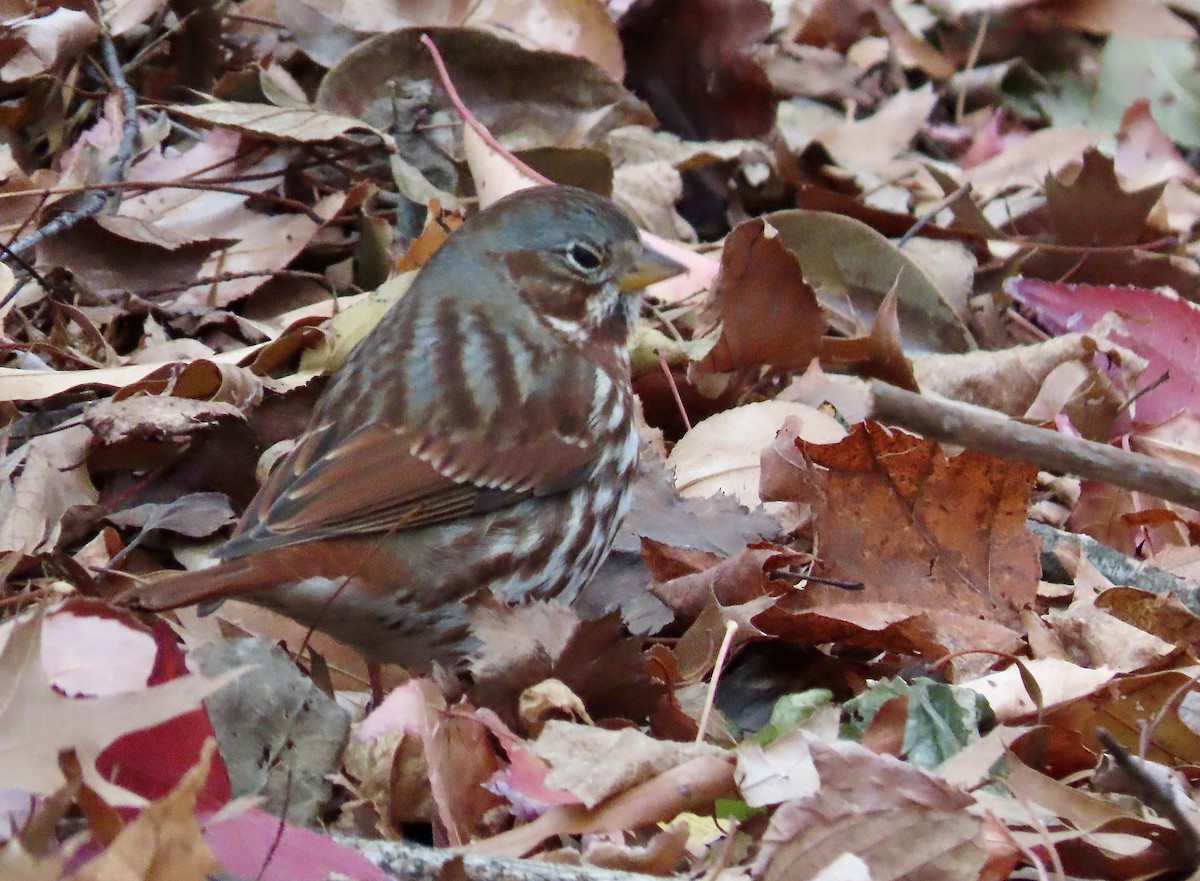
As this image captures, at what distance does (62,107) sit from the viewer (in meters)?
3.98

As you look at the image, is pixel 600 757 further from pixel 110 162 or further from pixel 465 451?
pixel 110 162

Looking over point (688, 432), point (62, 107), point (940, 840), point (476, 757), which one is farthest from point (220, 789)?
point (62, 107)

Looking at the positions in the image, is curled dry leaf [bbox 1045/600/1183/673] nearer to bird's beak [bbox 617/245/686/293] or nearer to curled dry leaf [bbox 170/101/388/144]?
bird's beak [bbox 617/245/686/293]

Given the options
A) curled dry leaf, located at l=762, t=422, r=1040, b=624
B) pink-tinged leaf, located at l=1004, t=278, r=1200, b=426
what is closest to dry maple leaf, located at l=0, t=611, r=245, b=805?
curled dry leaf, located at l=762, t=422, r=1040, b=624

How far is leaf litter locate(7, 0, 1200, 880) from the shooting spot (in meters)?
2.11

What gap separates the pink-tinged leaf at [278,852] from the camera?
5.98ft

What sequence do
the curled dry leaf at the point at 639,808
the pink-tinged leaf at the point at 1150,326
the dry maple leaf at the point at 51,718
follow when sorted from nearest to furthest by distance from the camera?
1. the dry maple leaf at the point at 51,718
2. the curled dry leaf at the point at 639,808
3. the pink-tinged leaf at the point at 1150,326

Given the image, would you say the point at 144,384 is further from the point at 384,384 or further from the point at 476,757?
the point at 476,757

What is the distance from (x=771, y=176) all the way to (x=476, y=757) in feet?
9.36

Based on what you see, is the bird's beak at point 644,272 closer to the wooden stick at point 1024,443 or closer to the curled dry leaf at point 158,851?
the wooden stick at point 1024,443

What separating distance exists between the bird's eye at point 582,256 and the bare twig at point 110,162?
1088mm

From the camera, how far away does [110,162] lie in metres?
3.79

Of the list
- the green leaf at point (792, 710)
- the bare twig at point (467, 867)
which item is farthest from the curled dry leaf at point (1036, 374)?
the bare twig at point (467, 867)

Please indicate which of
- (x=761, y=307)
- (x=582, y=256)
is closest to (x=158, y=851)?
(x=582, y=256)
